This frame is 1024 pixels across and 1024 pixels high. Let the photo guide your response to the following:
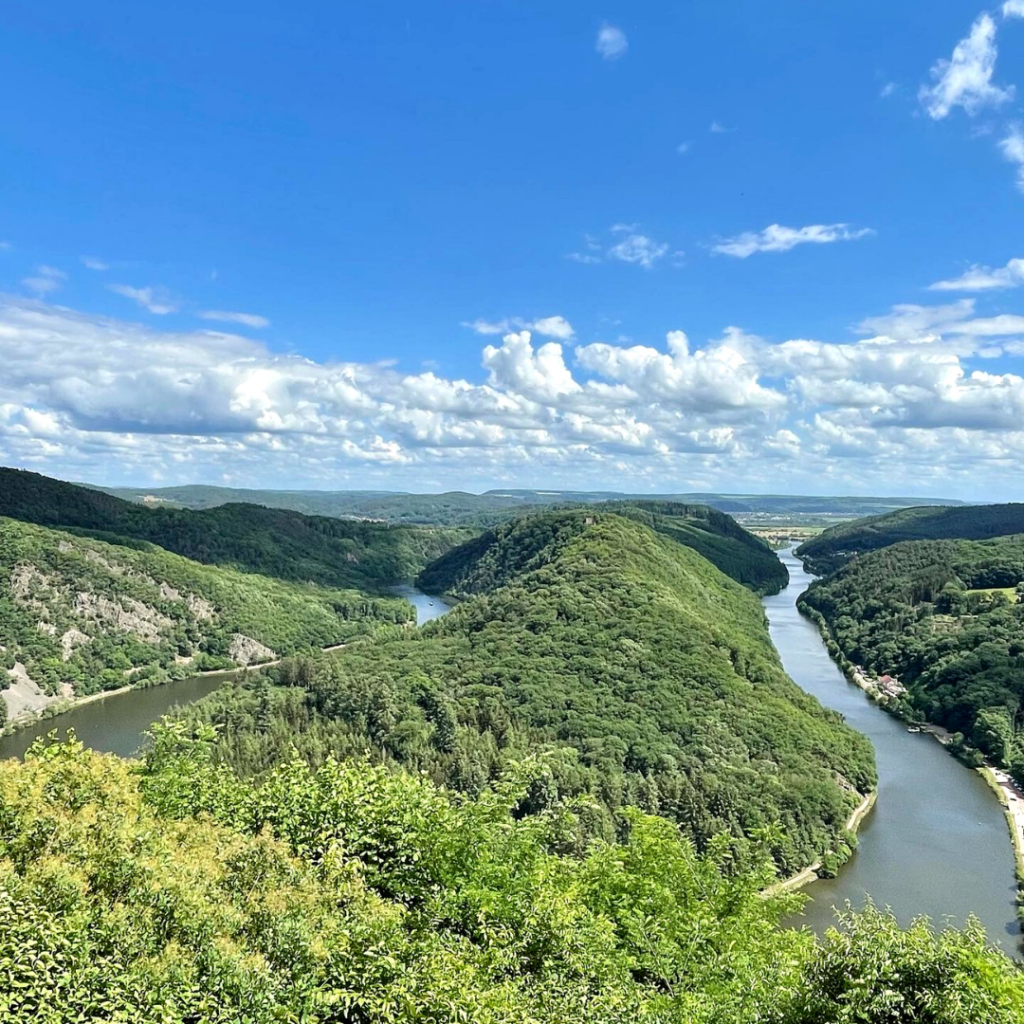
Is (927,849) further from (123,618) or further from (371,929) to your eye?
(123,618)

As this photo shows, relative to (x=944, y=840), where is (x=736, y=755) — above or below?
above

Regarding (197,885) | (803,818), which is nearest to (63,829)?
(197,885)

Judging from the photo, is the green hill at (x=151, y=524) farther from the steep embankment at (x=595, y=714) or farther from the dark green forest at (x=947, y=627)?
the dark green forest at (x=947, y=627)

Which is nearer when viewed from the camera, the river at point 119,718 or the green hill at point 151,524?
the river at point 119,718

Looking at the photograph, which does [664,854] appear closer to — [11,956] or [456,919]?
[456,919]

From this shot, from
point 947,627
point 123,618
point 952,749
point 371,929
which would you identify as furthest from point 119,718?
point 947,627

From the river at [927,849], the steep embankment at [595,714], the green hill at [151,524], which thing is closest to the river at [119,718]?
the steep embankment at [595,714]
